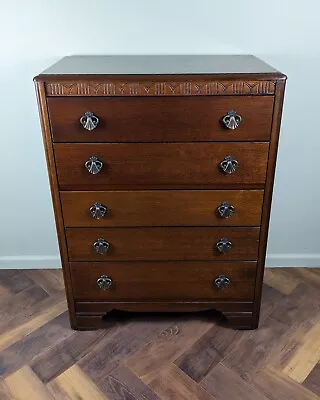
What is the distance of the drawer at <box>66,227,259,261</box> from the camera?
1.29 meters

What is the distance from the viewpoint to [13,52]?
1.45 m

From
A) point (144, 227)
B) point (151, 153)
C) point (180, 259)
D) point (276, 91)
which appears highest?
point (276, 91)

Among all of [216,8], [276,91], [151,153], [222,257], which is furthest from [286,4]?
[222,257]

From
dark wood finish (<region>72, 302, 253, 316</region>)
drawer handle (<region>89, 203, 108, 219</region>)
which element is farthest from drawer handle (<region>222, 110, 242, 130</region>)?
dark wood finish (<region>72, 302, 253, 316</region>)

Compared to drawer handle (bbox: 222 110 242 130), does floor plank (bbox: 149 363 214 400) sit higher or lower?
lower

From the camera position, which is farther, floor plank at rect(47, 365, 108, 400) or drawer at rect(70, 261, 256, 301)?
drawer at rect(70, 261, 256, 301)

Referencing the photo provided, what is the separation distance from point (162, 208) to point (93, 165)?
0.27 meters

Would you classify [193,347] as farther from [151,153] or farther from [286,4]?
[286,4]

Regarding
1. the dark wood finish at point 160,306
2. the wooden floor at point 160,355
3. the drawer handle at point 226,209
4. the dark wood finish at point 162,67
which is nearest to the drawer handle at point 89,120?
the dark wood finish at point 162,67

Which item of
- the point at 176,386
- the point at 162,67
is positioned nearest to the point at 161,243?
the point at 176,386

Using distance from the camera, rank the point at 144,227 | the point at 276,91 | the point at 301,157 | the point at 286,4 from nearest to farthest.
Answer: the point at 276,91 → the point at 144,227 → the point at 286,4 → the point at 301,157

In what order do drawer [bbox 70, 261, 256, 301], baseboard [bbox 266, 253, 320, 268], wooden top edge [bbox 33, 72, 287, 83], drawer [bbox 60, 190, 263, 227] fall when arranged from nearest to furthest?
wooden top edge [bbox 33, 72, 287, 83] → drawer [bbox 60, 190, 263, 227] → drawer [bbox 70, 261, 256, 301] → baseboard [bbox 266, 253, 320, 268]

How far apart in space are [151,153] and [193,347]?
77 centimetres

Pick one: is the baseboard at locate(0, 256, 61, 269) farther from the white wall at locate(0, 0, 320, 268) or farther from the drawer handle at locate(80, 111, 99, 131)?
the drawer handle at locate(80, 111, 99, 131)
